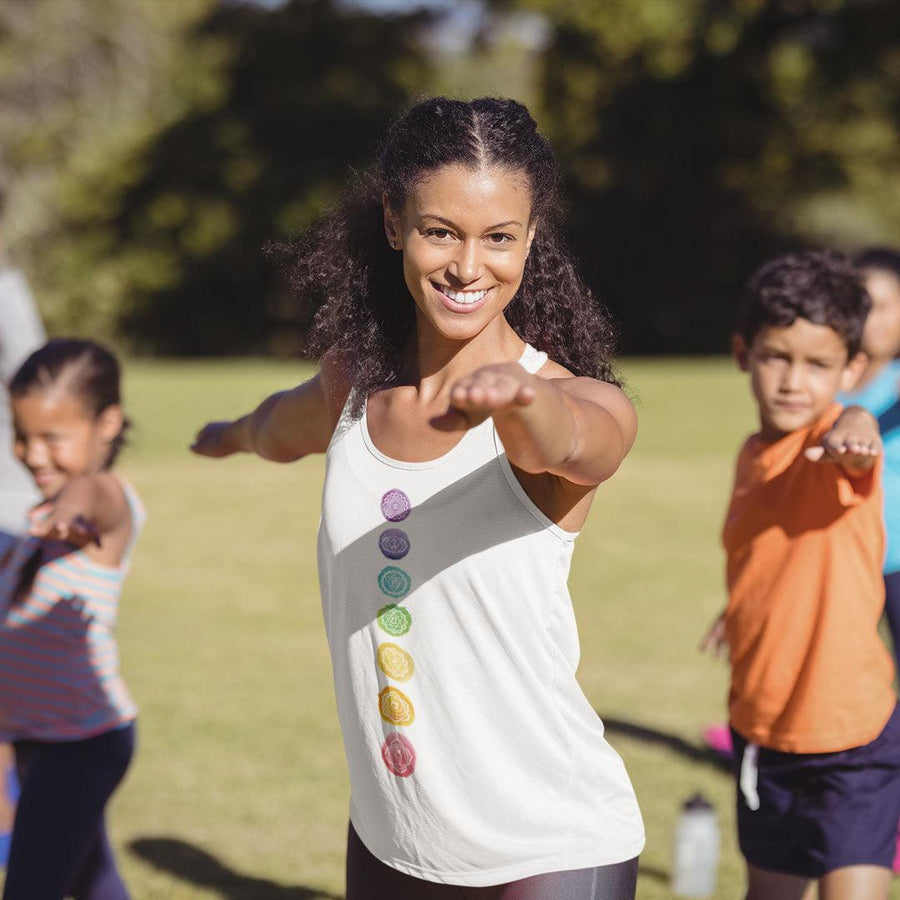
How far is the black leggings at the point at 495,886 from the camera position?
2.40 m

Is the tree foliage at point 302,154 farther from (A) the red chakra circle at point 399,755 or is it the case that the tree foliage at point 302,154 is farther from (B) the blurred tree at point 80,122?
(A) the red chakra circle at point 399,755

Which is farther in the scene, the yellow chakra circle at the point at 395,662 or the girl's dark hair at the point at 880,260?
the girl's dark hair at the point at 880,260

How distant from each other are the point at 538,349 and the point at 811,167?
37.0m

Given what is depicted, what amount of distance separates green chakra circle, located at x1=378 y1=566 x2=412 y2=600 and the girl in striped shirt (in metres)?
1.26

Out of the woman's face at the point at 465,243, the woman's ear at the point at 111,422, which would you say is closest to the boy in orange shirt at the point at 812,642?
the woman's face at the point at 465,243

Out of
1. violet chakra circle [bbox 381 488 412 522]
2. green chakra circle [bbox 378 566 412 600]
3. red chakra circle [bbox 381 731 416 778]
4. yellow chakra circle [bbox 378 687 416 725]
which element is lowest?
red chakra circle [bbox 381 731 416 778]

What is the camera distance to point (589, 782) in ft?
8.03

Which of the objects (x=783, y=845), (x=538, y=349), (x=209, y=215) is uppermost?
(x=209, y=215)

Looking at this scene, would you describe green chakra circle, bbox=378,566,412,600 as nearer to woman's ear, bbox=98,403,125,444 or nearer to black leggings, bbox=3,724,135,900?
black leggings, bbox=3,724,135,900

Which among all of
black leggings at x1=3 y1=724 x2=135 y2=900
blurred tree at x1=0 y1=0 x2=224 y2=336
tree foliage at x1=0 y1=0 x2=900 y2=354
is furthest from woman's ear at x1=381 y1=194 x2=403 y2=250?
blurred tree at x1=0 y1=0 x2=224 y2=336

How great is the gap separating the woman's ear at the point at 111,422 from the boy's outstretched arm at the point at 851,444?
1.89 m

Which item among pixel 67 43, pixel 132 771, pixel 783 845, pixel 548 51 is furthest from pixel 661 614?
pixel 67 43

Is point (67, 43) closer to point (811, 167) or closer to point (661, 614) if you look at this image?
point (811, 167)

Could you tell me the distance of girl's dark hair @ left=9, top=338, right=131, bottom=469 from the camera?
3.73m
